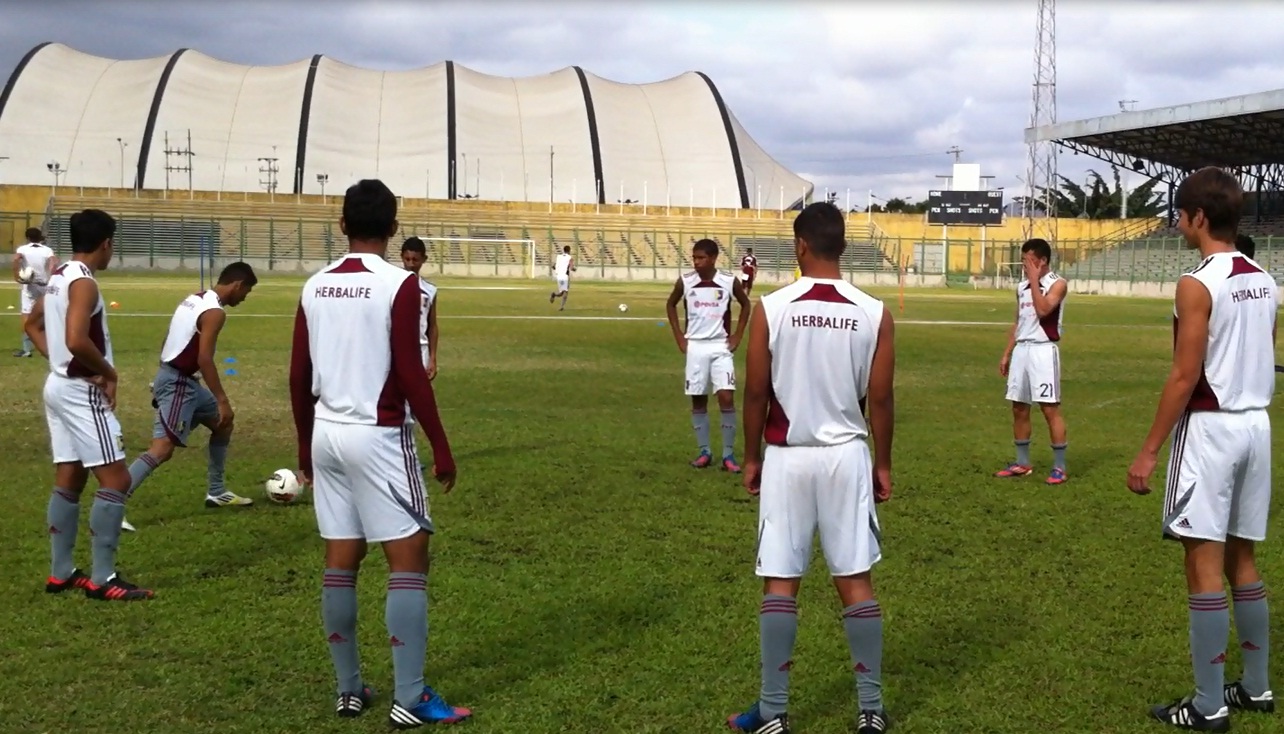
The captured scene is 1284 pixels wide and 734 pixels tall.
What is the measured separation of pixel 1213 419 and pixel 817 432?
1669 mm

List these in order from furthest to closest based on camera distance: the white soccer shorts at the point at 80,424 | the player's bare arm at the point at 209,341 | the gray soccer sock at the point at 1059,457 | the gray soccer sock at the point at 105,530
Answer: the gray soccer sock at the point at 1059,457
the player's bare arm at the point at 209,341
the gray soccer sock at the point at 105,530
the white soccer shorts at the point at 80,424

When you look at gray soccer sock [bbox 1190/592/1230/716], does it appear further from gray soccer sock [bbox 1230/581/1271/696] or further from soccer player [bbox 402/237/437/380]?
soccer player [bbox 402/237/437/380]

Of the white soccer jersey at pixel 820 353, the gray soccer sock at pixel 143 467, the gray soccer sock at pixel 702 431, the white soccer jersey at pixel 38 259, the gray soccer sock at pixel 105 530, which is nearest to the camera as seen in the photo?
the white soccer jersey at pixel 820 353

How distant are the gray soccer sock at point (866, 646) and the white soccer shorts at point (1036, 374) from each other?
6296 mm

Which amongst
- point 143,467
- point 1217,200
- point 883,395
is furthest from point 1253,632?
→ point 143,467

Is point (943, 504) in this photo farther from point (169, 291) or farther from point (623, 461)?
point (169, 291)

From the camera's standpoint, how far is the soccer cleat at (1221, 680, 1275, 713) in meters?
5.12

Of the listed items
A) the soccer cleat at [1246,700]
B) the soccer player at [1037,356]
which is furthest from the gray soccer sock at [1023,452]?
the soccer cleat at [1246,700]

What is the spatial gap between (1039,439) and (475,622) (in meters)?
8.28

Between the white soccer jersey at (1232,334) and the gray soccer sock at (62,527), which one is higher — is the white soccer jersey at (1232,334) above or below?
above

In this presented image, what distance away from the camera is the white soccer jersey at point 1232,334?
4766 mm

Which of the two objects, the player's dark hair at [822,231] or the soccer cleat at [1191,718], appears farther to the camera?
the soccer cleat at [1191,718]

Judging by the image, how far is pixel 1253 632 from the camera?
507cm

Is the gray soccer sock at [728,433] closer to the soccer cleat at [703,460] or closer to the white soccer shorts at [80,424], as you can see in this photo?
the soccer cleat at [703,460]
